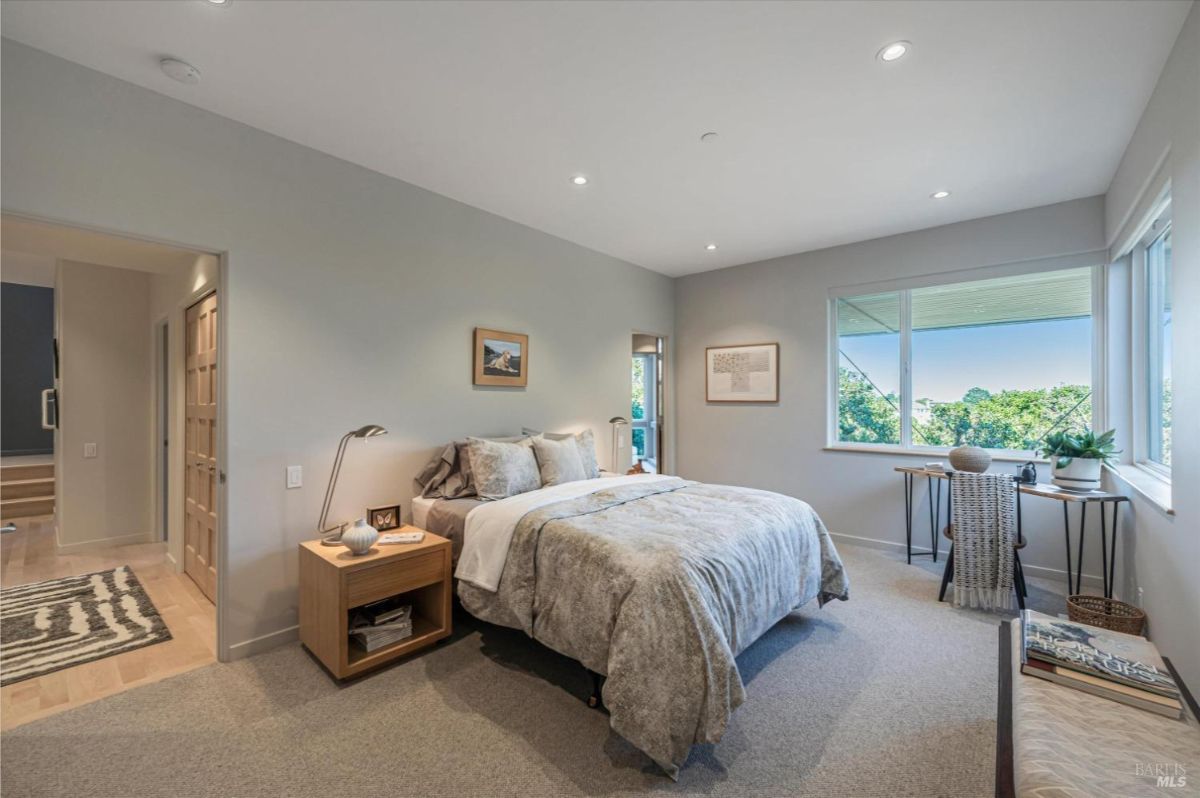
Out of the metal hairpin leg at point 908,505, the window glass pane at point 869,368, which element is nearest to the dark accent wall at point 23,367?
the window glass pane at point 869,368

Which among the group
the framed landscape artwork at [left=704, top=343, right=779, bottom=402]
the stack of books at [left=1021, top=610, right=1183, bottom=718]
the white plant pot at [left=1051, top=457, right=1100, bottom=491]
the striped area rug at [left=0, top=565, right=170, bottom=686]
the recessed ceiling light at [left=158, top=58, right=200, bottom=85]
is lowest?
the striped area rug at [left=0, top=565, right=170, bottom=686]

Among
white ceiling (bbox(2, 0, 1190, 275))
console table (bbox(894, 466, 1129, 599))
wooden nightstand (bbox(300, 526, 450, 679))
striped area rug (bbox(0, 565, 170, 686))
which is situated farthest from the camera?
console table (bbox(894, 466, 1129, 599))

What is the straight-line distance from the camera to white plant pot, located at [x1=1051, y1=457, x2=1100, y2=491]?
10.2ft

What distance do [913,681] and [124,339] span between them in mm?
6516

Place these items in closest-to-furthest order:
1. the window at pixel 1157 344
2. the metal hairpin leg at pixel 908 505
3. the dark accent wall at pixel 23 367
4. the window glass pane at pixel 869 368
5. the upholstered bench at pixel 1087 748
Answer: the upholstered bench at pixel 1087 748 → the window at pixel 1157 344 → the metal hairpin leg at pixel 908 505 → the window glass pane at pixel 869 368 → the dark accent wall at pixel 23 367

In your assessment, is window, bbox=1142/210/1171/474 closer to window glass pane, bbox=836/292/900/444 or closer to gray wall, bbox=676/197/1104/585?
gray wall, bbox=676/197/1104/585

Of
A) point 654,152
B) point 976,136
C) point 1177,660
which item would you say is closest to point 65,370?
point 654,152

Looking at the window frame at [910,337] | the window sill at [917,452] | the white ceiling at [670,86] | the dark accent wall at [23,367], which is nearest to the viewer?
the white ceiling at [670,86]

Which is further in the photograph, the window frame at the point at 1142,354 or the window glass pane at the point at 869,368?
the window glass pane at the point at 869,368

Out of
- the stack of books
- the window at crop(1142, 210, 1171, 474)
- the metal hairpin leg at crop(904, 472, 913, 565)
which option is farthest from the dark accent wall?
the window at crop(1142, 210, 1171, 474)

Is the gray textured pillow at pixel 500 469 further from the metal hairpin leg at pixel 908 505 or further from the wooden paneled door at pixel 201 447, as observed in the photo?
the metal hairpin leg at pixel 908 505

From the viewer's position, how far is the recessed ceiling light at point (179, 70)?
A: 213cm

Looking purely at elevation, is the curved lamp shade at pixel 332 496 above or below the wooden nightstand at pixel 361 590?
above

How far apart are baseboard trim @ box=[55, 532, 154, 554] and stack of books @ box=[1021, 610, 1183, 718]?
20.8 ft
